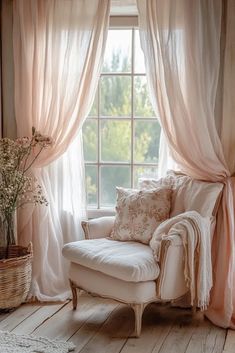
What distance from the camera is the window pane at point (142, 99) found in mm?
4148

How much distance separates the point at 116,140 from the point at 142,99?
0.39 metres

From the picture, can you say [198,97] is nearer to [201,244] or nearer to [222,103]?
[222,103]

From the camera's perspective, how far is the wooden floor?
312cm

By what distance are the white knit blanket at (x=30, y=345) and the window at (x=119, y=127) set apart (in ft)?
4.50

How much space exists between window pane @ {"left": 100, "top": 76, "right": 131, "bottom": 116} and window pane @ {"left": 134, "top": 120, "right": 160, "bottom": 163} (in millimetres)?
165

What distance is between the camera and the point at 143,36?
3695 millimetres

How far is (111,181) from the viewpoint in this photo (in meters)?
4.26

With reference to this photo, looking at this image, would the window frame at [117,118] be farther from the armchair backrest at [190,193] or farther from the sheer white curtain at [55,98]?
the armchair backrest at [190,193]

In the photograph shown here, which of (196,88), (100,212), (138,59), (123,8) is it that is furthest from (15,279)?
(123,8)

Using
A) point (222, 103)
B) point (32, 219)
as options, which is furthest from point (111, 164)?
point (222, 103)

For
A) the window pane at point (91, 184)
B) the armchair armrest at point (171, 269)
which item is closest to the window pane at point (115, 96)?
the window pane at point (91, 184)

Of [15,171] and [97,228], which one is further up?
[15,171]

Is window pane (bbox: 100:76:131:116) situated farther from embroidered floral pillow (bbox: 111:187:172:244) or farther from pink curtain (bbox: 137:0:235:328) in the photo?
embroidered floral pillow (bbox: 111:187:172:244)

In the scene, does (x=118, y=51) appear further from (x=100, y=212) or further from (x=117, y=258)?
(x=117, y=258)
